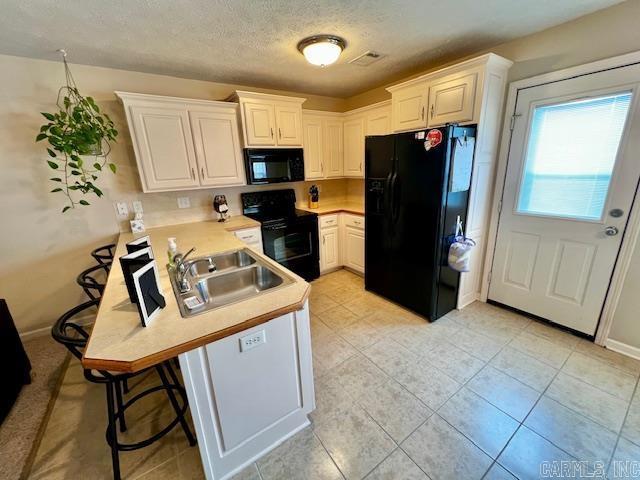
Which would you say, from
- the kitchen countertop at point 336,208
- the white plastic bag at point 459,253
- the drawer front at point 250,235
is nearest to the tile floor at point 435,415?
the white plastic bag at point 459,253

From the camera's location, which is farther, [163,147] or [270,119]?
[270,119]

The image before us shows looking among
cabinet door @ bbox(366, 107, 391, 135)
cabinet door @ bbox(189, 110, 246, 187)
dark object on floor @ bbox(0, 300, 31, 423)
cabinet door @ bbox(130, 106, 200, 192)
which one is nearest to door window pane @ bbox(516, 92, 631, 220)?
cabinet door @ bbox(366, 107, 391, 135)

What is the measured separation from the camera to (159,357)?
0.93m

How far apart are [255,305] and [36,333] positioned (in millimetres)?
2824

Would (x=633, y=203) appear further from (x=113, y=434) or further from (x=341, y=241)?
(x=113, y=434)

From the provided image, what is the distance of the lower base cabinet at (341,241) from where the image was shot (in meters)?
3.42

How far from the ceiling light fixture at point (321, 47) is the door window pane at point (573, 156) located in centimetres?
176

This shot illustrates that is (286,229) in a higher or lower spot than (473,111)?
lower

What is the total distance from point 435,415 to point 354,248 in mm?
2173

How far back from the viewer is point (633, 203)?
184cm

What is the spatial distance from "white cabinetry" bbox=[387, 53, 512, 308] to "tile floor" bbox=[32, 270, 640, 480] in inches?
33.4

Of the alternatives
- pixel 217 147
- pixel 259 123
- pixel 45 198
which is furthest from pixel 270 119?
Result: pixel 45 198

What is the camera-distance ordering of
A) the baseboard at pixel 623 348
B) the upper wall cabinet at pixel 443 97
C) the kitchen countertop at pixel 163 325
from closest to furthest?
the kitchen countertop at pixel 163 325
the baseboard at pixel 623 348
the upper wall cabinet at pixel 443 97

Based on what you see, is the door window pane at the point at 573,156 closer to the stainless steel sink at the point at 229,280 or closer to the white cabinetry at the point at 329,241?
the white cabinetry at the point at 329,241
